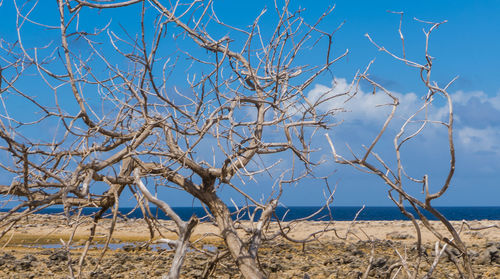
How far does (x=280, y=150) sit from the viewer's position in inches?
227

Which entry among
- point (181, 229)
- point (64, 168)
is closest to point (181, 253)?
point (181, 229)

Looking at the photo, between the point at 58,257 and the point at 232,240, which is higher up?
the point at 232,240

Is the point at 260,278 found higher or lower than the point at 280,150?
lower

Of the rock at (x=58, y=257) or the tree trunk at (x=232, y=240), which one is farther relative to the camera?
the rock at (x=58, y=257)

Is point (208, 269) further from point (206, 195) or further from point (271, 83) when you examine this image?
point (271, 83)

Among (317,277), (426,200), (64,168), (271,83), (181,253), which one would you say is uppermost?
(271,83)

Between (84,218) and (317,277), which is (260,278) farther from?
(317,277)

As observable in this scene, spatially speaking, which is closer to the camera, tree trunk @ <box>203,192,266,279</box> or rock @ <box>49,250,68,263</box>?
tree trunk @ <box>203,192,266,279</box>

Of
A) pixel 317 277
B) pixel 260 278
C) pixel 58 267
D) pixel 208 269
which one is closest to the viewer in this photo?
pixel 260 278

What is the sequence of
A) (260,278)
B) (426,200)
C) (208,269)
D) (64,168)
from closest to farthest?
(426,200)
(260,278)
(64,168)
(208,269)

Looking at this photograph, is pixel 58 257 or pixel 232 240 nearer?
pixel 232 240

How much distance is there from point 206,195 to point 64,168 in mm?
1514

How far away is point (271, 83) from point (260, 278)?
2023 mm

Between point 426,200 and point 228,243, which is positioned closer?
point 426,200
